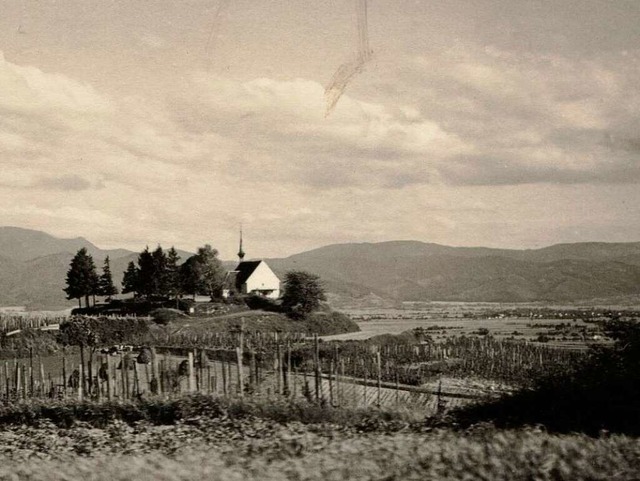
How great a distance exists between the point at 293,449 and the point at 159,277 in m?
85.1

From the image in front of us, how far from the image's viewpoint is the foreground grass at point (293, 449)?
40.7ft

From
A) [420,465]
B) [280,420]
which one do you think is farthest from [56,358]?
[420,465]

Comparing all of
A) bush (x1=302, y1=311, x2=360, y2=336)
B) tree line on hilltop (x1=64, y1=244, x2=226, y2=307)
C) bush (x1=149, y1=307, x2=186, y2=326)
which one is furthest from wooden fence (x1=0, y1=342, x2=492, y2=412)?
tree line on hilltop (x1=64, y1=244, x2=226, y2=307)

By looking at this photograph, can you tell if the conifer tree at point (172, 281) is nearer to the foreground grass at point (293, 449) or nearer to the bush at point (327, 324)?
the bush at point (327, 324)

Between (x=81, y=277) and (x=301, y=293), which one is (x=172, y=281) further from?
(x=301, y=293)

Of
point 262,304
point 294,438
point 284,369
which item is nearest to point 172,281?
point 262,304

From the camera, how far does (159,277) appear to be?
9781 centimetres

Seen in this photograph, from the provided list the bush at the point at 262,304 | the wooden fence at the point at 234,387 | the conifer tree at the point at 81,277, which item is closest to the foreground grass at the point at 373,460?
the wooden fence at the point at 234,387

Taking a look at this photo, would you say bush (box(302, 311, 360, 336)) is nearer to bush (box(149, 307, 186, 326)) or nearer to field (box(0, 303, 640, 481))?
bush (box(149, 307, 186, 326))

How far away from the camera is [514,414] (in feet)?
70.8

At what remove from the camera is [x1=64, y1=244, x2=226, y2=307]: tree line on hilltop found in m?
98.2

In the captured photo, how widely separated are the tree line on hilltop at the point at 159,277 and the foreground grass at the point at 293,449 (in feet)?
244

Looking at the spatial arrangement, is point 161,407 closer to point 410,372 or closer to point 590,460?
point 590,460

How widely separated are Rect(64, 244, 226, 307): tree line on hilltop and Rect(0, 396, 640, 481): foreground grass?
74.5 metres
